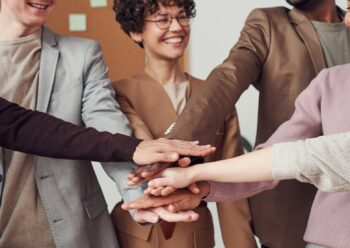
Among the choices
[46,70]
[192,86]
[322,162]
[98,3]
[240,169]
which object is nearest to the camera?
[322,162]

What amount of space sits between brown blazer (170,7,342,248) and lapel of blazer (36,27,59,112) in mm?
417

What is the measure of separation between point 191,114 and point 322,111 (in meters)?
0.34

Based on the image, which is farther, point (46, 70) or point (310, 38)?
point (310, 38)

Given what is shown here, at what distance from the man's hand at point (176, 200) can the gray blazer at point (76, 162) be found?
0.08 m

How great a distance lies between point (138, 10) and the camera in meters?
1.96

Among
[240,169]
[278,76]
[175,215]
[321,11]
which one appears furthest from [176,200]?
[321,11]

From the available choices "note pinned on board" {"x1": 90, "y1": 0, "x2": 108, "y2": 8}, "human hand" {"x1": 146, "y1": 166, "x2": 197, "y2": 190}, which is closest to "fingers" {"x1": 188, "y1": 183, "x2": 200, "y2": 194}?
"human hand" {"x1": 146, "y1": 166, "x2": 197, "y2": 190}

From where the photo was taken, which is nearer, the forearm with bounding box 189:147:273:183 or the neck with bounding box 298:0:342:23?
the forearm with bounding box 189:147:273:183

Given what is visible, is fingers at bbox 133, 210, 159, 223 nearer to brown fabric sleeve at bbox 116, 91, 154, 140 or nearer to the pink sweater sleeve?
the pink sweater sleeve

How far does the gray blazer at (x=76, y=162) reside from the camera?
1620mm

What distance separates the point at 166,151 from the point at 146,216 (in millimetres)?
177

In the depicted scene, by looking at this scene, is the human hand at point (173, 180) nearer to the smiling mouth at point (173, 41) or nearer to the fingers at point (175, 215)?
the fingers at point (175, 215)

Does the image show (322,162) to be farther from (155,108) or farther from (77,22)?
(77,22)

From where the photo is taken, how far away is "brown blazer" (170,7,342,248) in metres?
1.74
